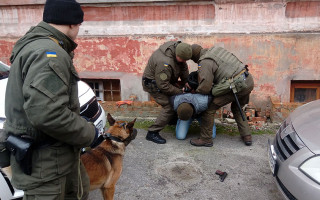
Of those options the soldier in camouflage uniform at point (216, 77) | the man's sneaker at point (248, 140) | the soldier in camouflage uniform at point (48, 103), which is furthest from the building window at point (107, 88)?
the soldier in camouflage uniform at point (48, 103)

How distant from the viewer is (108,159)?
2.88m

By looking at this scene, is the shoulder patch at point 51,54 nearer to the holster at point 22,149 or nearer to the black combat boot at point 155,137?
the holster at point 22,149

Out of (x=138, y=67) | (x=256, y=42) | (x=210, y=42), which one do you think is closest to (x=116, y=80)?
(x=138, y=67)

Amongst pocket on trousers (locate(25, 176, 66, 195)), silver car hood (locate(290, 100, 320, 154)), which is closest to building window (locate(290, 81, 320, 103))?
silver car hood (locate(290, 100, 320, 154))

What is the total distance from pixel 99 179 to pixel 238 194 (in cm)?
166

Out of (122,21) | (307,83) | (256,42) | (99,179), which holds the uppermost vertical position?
(122,21)

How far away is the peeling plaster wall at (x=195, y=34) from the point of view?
18.3ft

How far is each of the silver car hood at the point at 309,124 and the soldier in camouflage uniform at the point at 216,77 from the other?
109cm

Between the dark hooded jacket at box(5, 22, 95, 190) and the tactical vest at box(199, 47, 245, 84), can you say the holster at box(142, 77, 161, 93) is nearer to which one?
the tactical vest at box(199, 47, 245, 84)

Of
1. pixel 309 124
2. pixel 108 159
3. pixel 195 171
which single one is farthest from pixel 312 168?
pixel 108 159

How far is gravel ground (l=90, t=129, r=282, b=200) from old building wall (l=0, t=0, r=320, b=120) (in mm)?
1712

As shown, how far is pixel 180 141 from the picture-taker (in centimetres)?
475

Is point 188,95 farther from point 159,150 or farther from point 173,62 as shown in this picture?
point 159,150

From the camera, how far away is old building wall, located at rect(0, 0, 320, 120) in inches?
219
